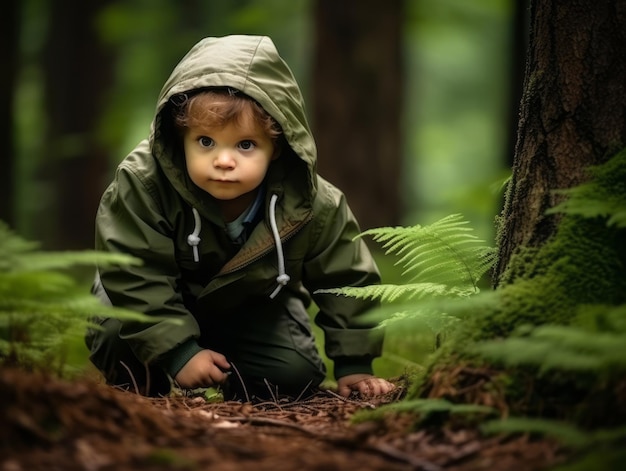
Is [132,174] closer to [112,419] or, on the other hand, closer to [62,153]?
[112,419]

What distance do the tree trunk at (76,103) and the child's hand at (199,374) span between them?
31.9 feet

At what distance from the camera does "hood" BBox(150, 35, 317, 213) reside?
11.6ft

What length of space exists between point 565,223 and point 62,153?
10750 millimetres

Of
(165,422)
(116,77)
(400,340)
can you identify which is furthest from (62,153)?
(165,422)

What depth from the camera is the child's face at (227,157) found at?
11.4 feet

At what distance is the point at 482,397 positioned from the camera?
7.89 ft

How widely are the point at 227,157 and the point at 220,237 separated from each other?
49cm

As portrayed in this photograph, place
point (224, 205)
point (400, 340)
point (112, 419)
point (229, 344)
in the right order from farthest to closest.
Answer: point (400, 340) → point (229, 344) → point (224, 205) → point (112, 419)

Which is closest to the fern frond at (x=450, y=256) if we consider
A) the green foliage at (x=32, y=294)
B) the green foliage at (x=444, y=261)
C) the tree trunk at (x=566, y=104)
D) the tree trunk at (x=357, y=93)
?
the green foliage at (x=444, y=261)

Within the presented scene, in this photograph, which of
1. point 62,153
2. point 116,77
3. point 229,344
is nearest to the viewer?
point 229,344

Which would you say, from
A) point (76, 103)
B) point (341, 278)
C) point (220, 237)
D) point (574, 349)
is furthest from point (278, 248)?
point (76, 103)

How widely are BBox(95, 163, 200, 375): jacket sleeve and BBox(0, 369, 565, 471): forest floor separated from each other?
3.44 feet

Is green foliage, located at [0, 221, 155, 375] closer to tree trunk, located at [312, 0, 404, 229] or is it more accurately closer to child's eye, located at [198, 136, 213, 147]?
child's eye, located at [198, 136, 213, 147]

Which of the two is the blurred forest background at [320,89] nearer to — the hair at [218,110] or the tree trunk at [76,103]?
the tree trunk at [76,103]
